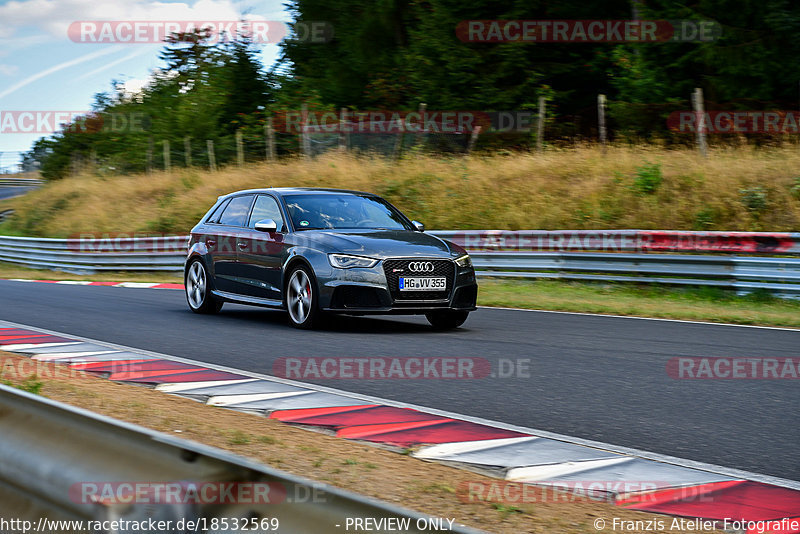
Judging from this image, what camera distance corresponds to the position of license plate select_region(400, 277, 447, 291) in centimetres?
1001

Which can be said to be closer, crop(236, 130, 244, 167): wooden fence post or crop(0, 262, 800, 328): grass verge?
crop(0, 262, 800, 328): grass verge

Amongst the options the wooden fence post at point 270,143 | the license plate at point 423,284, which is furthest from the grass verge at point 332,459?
→ the wooden fence post at point 270,143

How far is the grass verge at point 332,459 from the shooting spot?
383cm

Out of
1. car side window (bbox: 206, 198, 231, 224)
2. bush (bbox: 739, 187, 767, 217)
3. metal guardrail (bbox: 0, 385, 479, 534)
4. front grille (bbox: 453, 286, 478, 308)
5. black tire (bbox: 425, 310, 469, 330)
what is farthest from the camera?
bush (bbox: 739, 187, 767, 217)

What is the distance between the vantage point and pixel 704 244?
1534 centimetres

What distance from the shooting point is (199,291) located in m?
12.7

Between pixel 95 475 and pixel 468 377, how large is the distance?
15.9 feet

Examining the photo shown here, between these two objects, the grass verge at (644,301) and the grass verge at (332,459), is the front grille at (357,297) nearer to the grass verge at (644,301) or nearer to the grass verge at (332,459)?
the grass verge at (332,459)

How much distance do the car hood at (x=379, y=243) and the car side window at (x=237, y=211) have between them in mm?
1568

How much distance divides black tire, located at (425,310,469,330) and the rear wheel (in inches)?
52.2

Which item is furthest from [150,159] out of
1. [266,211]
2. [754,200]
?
[266,211]

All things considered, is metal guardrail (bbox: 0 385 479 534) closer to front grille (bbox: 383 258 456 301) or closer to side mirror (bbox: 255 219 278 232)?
front grille (bbox: 383 258 456 301)

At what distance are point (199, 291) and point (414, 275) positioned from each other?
3.81 m

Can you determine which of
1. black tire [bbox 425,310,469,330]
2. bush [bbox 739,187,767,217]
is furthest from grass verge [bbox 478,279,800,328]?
bush [bbox 739,187,767,217]
